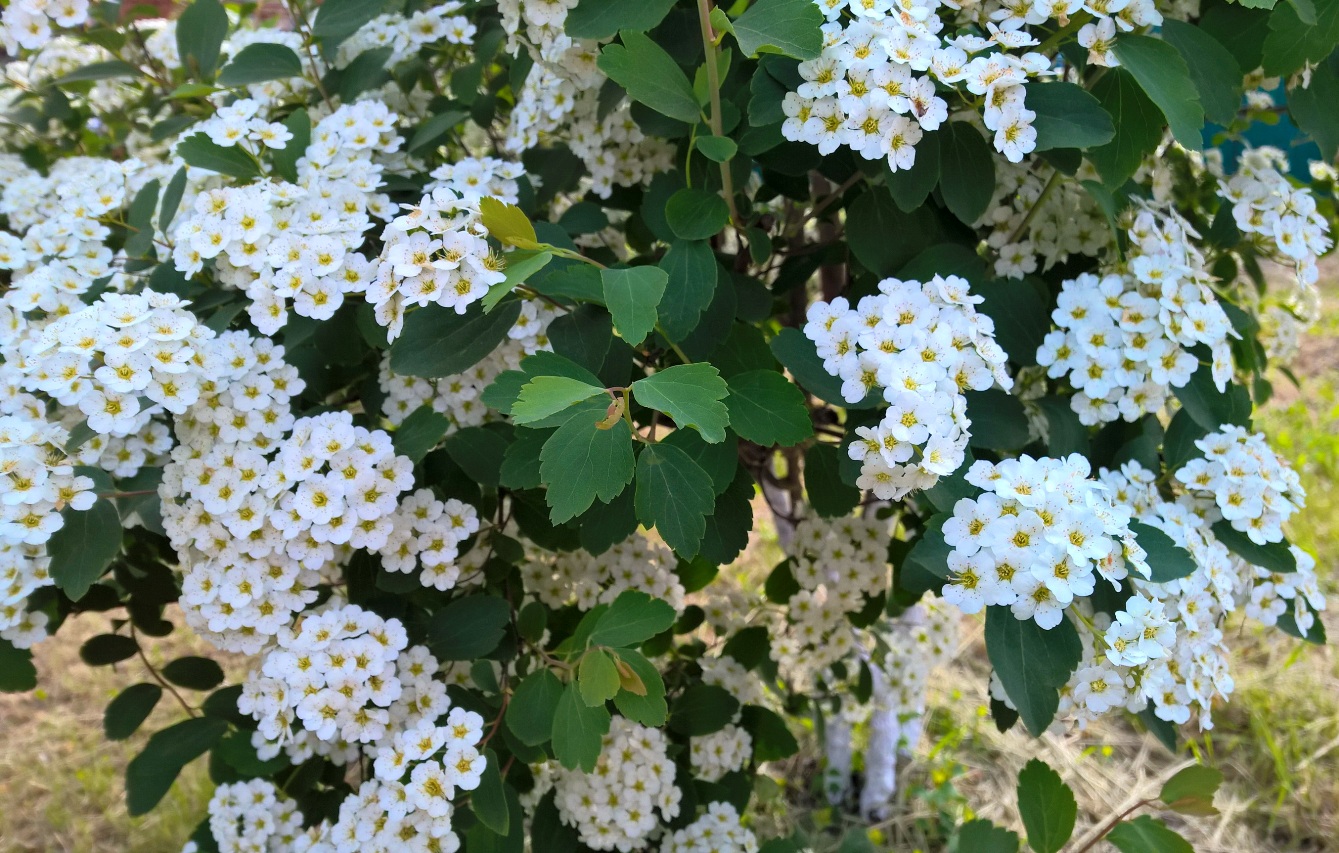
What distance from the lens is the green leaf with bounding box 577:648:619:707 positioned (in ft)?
3.63

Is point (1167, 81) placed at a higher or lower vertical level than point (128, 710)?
higher

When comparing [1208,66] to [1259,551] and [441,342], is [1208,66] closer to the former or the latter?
[1259,551]

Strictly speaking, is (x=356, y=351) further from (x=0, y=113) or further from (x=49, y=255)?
(x=0, y=113)

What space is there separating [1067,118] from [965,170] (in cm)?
13

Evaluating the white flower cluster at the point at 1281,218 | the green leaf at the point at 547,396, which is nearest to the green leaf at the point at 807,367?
the green leaf at the point at 547,396

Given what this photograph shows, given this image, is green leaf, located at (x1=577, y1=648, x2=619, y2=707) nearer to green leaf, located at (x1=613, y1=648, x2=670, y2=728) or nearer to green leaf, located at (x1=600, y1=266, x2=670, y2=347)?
green leaf, located at (x1=613, y1=648, x2=670, y2=728)

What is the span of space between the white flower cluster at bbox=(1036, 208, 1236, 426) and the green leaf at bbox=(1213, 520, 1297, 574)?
19cm

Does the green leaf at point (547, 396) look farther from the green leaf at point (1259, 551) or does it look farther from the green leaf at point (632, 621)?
the green leaf at point (1259, 551)

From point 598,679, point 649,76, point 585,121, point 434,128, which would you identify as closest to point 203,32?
point 434,128

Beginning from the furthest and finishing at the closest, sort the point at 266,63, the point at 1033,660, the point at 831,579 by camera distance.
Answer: the point at 831,579 → the point at 266,63 → the point at 1033,660

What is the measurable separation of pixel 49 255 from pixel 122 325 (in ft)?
1.74

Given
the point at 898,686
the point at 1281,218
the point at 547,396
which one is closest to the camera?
the point at 547,396

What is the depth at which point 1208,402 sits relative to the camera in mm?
1363

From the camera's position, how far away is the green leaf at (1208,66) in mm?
1271
